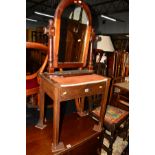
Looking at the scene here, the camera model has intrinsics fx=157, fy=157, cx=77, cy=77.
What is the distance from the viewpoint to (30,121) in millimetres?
1816

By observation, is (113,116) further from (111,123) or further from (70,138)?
(70,138)

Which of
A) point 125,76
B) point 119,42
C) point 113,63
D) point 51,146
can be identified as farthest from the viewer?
point 119,42

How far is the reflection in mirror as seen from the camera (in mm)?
1385

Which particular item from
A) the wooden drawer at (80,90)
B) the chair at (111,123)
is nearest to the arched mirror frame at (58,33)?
the wooden drawer at (80,90)

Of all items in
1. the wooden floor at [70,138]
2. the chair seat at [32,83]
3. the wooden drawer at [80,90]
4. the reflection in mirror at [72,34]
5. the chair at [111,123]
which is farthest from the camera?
the chair seat at [32,83]

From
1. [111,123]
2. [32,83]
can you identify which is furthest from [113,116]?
[32,83]

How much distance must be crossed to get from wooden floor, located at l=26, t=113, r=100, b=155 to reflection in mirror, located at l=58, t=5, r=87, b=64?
661 millimetres

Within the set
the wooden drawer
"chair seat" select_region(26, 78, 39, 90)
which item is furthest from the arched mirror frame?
"chair seat" select_region(26, 78, 39, 90)

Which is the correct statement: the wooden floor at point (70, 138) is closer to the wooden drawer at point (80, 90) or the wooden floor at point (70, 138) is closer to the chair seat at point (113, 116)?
the chair seat at point (113, 116)

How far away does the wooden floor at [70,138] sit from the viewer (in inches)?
49.5

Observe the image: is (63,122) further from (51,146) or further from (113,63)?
(113,63)
